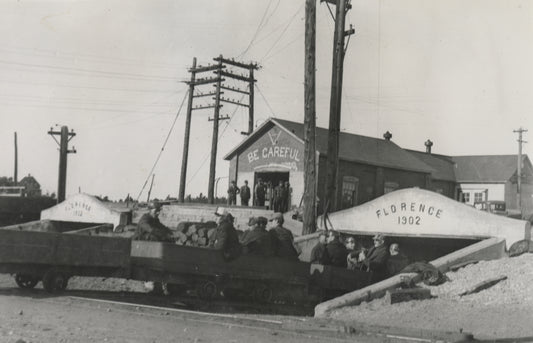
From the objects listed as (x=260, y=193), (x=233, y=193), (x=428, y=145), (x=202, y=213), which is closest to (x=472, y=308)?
(x=202, y=213)

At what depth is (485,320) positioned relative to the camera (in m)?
9.81

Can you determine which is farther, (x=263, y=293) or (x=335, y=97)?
(x=335, y=97)

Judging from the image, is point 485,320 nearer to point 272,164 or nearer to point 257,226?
point 257,226

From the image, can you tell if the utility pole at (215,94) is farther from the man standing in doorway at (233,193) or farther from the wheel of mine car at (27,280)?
the wheel of mine car at (27,280)

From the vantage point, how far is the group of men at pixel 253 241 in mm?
12789

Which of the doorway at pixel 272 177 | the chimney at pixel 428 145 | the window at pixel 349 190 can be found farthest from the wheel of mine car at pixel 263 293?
the chimney at pixel 428 145

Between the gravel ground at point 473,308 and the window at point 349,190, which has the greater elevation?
the window at point 349,190

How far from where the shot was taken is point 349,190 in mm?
31078

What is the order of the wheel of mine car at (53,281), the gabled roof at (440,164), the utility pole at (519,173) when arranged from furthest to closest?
the utility pole at (519,173) < the gabled roof at (440,164) < the wheel of mine car at (53,281)

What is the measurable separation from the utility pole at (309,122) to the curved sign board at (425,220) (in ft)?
6.37

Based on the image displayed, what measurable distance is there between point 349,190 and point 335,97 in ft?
37.2

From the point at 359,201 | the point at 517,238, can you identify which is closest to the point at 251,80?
the point at 359,201

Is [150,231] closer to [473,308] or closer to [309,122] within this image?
[473,308]

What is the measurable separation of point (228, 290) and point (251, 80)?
2461 centimetres
